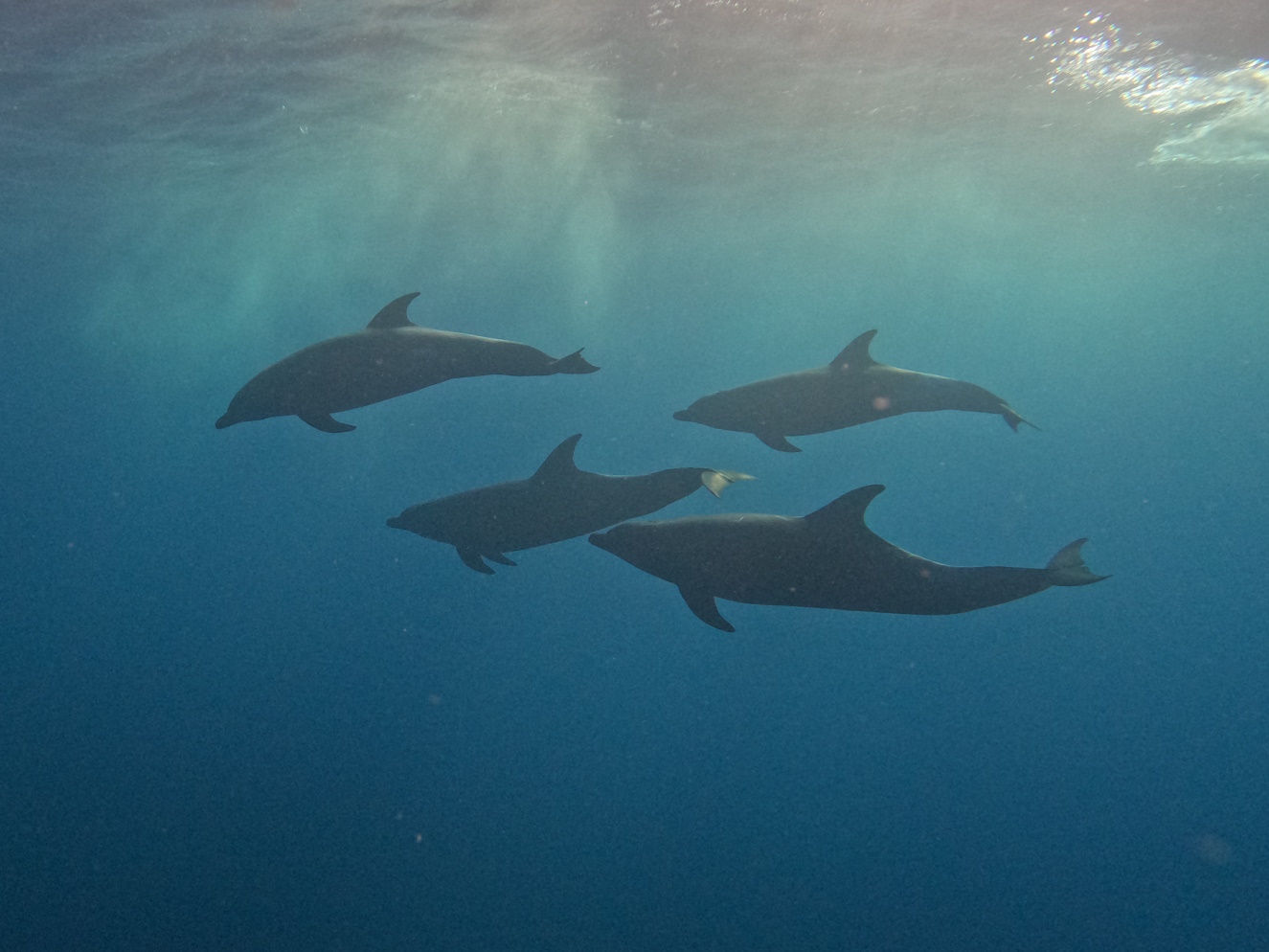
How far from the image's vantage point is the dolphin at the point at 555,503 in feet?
25.5

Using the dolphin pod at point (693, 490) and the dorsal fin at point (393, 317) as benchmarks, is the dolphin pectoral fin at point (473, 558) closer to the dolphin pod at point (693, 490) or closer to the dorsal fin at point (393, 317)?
the dolphin pod at point (693, 490)

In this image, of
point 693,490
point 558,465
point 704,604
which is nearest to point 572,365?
point 558,465

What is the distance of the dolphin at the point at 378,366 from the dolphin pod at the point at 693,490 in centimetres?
1

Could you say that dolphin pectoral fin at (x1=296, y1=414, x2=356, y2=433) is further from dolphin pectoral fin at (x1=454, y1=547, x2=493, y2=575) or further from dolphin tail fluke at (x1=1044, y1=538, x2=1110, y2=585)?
dolphin tail fluke at (x1=1044, y1=538, x2=1110, y2=585)

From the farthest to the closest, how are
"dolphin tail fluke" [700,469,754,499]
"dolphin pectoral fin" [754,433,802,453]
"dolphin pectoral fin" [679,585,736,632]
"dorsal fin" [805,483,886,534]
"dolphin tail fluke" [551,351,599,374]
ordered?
"dolphin pectoral fin" [754,433,802,453] → "dolphin tail fluke" [551,351,599,374] → "dolphin tail fluke" [700,469,754,499] → "dolphin pectoral fin" [679,585,736,632] → "dorsal fin" [805,483,886,534]

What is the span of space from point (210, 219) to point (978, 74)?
98.4ft

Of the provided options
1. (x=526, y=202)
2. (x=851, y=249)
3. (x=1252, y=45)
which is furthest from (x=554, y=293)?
(x=1252, y=45)

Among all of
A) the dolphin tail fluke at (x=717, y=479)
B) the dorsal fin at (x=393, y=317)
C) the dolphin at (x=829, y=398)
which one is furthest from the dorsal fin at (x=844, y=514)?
the dorsal fin at (x=393, y=317)

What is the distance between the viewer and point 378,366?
7.59m

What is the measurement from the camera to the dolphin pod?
5.84 metres

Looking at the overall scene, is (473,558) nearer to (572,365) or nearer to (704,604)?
(572,365)

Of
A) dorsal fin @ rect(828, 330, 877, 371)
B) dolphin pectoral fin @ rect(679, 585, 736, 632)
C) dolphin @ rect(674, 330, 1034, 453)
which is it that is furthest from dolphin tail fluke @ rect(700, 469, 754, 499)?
dorsal fin @ rect(828, 330, 877, 371)

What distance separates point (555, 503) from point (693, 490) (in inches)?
58.8

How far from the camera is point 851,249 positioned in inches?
2032
